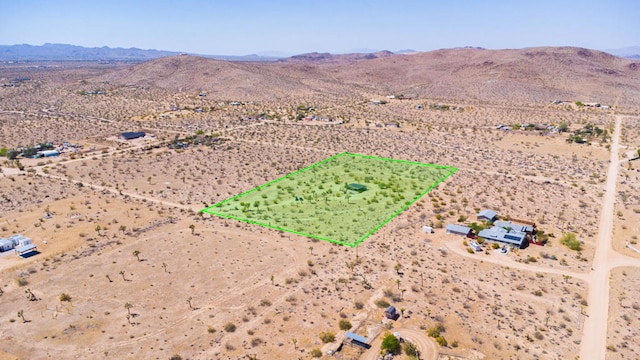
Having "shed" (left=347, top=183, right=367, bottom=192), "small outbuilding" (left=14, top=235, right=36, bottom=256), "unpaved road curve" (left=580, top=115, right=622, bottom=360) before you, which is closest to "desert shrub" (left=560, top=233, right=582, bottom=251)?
"unpaved road curve" (left=580, top=115, right=622, bottom=360)

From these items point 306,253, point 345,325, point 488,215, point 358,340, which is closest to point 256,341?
point 345,325

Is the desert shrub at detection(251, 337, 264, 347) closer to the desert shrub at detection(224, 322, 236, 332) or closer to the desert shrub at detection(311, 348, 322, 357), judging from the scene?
the desert shrub at detection(224, 322, 236, 332)

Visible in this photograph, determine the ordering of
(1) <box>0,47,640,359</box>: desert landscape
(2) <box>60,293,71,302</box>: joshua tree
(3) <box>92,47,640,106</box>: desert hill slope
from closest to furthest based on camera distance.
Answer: (1) <box>0,47,640,359</box>: desert landscape
(2) <box>60,293,71,302</box>: joshua tree
(3) <box>92,47,640,106</box>: desert hill slope

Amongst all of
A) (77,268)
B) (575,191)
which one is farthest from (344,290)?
(575,191)

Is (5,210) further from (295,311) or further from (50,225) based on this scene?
(295,311)

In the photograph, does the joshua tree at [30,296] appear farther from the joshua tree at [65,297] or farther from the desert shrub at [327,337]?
the desert shrub at [327,337]

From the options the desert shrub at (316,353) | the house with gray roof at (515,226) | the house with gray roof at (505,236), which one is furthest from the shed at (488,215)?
the desert shrub at (316,353)
